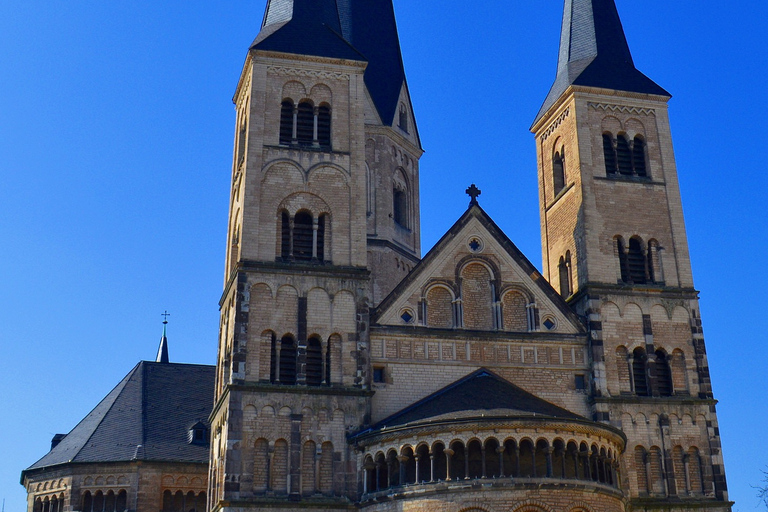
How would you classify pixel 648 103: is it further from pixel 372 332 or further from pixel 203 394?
pixel 203 394

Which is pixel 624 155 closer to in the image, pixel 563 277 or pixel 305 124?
pixel 563 277

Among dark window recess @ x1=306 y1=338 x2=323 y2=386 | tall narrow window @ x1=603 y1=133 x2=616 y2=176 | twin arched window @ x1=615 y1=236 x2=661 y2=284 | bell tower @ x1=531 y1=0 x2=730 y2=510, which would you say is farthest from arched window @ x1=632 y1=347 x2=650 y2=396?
dark window recess @ x1=306 y1=338 x2=323 y2=386

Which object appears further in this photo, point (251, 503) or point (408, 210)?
point (408, 210)

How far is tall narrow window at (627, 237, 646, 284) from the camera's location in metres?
35.6

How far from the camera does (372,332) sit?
32.4 m

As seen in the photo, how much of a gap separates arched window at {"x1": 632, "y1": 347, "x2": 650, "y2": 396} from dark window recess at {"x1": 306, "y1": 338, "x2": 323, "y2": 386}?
35.3 feet

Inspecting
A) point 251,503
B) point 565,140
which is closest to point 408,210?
point 565,140

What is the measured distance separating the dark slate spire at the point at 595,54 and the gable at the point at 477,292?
790cm

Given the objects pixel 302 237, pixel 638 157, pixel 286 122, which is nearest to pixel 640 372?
pixel 638 157

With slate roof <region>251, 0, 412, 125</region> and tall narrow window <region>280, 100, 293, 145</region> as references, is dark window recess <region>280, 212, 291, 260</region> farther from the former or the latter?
slate roof <region>251, 0, 412, 125</region>

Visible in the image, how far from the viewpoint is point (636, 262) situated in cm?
3594

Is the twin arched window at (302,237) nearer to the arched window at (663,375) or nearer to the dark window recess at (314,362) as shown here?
the dark window recess at (314,362)

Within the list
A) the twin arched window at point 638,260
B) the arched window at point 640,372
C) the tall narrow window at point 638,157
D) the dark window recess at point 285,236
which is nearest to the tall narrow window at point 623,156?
the tall narrow window at point 638,157

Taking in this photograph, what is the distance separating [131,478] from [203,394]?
21.4ft
